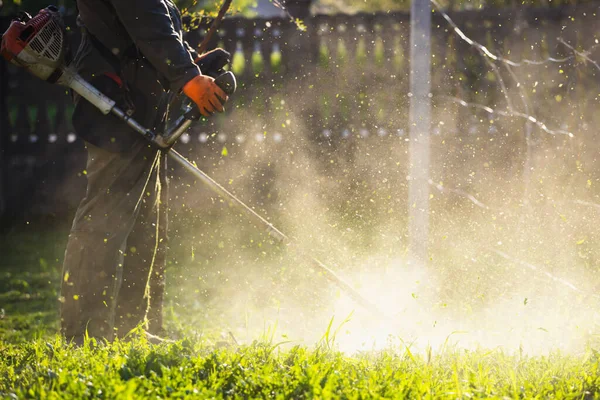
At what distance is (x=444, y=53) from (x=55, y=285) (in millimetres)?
4732

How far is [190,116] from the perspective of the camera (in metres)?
3.35

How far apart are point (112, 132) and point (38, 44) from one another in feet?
1.62

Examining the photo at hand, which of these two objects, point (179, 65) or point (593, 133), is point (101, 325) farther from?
point (593, 133)

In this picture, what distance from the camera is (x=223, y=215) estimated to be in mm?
7250

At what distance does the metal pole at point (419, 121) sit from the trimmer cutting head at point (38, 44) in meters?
2.03

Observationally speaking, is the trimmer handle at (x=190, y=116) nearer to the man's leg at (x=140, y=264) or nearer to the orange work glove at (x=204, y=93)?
the orange work glove at (x=204, y=93)

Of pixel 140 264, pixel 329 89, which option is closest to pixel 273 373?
pixel 140 264

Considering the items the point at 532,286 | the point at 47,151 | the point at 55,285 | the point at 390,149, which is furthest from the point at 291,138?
the point at 532,286

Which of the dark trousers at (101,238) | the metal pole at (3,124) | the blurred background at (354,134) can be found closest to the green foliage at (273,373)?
the dark trousers at (101,238)

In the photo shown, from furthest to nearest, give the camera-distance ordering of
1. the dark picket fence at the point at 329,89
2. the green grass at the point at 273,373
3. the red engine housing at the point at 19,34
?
the dark picket fence at the point at 329,89
the red engine housing at the point at 19,34
the green grass at the point at 273,373

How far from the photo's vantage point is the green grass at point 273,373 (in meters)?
2.52

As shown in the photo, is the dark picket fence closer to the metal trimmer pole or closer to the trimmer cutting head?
the metal trimmer pole

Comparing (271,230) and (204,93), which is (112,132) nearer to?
(204,93)

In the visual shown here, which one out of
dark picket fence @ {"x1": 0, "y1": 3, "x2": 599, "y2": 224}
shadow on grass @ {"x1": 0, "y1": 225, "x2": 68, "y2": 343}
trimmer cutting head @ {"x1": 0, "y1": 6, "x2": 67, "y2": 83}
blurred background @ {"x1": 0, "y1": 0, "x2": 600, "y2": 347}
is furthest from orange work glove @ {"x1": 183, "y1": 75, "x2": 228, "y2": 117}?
dark picket fence @ {"x1": 0, "y1": 3, "x2": 599, "y2": 224}
